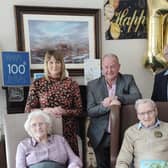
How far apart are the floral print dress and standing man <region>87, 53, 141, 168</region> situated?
0.47 feet

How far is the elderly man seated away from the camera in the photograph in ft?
7.02

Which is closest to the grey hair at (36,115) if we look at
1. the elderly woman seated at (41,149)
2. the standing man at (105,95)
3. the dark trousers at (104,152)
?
the elderly woman seated at (41,149)

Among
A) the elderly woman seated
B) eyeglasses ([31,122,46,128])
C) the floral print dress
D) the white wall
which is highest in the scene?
the white wall

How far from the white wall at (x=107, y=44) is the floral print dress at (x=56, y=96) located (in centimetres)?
71

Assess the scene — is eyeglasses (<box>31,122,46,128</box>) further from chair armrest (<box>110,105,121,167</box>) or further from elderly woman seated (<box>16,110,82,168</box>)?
chair armrest (<box>110,105,121,167</box>)

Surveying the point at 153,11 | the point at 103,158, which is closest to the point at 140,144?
the point at 103,158

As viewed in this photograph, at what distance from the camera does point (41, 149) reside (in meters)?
2.19

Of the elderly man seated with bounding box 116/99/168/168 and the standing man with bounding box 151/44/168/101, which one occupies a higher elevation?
the standing man with bounding box 151/44/168/101

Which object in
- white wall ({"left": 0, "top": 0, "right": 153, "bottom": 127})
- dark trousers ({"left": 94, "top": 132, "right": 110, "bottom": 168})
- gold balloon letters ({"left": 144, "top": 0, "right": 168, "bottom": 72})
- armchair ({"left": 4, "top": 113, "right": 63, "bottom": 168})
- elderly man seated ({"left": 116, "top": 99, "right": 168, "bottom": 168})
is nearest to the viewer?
elderly man seated ({"left": 116, "top": 99, "right": 168, "bottom": 168})

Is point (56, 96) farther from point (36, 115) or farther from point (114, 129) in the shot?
point (114, 129)

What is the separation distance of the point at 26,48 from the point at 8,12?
39cm

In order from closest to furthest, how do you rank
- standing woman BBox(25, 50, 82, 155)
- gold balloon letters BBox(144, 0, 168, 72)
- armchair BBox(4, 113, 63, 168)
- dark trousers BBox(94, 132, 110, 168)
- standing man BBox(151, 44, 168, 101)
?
armchair BBox(4, 113, 63, 168) → standing woman BBox(25, 50, 82, 155) → dark trousers BBox(94, 132, 110, 168) → standing man BBox(151, 44, 168, 101) → gold balloon letters BBox(144, 0, 168, 72)

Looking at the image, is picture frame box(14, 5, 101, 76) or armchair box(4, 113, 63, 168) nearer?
armchair box(4, 113, 63, 168)

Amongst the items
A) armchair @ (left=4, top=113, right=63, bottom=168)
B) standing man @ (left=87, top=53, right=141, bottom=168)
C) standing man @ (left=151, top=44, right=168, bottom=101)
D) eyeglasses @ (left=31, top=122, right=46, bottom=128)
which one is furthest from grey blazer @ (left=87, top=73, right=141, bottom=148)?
eyeglasses @ (left=31, top=122, right=46, bottom=128)
